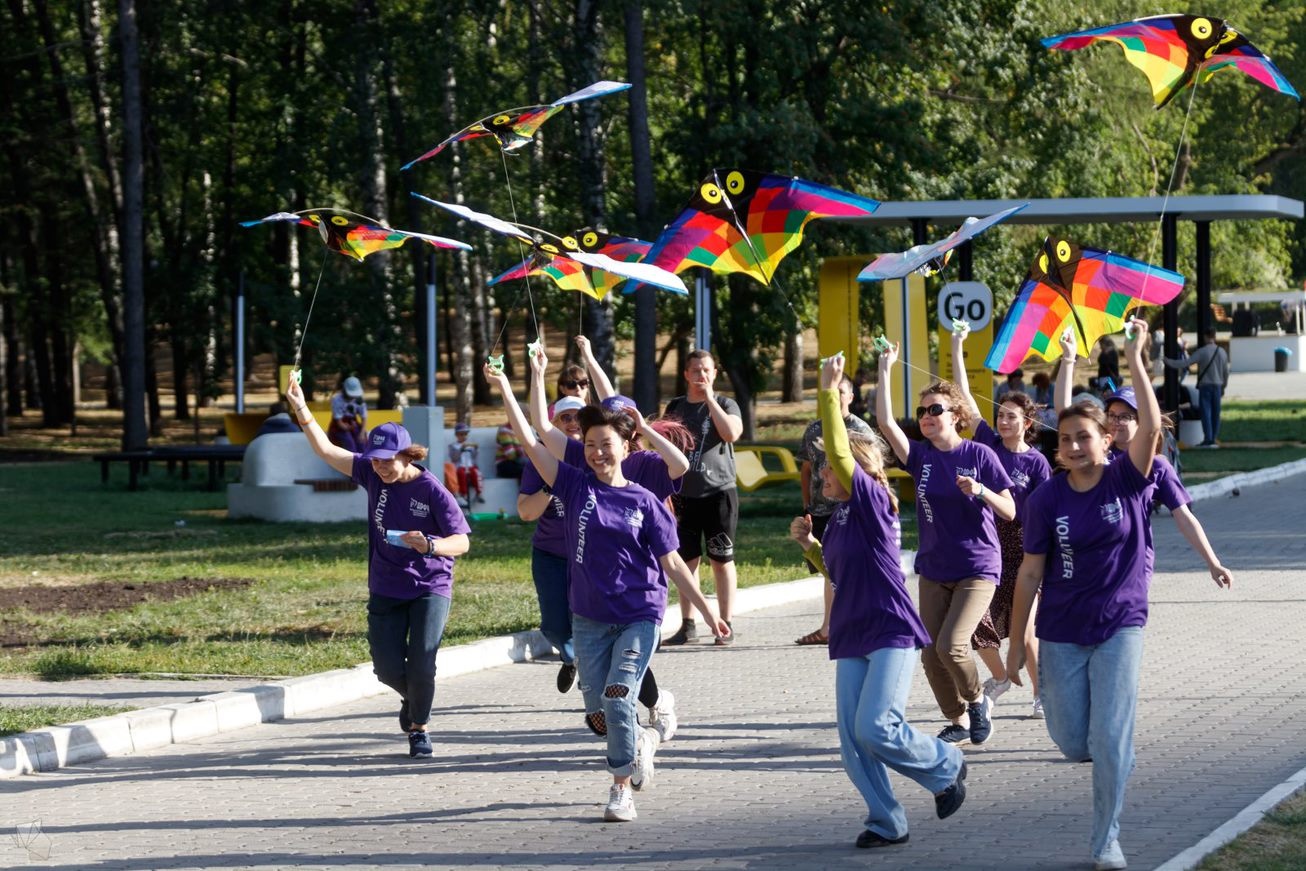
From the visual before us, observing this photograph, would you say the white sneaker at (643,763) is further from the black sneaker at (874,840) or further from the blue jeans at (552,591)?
the blue jeans at (552,591)

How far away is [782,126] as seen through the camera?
99.7 feet

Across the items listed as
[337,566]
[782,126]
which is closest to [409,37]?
[782,126]

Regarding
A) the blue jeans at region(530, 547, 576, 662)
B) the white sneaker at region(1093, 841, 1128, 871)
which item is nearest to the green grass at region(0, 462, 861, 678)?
the blue jeans at region(530, 547, 576, 662)

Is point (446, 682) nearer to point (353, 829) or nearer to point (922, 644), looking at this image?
point (353, 829)

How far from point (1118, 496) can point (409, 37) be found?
27.3m

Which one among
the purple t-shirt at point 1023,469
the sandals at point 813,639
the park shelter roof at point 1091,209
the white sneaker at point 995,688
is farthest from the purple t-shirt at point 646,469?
the park shelter roof at point 1091,209

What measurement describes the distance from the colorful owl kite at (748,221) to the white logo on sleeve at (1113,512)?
534 cm

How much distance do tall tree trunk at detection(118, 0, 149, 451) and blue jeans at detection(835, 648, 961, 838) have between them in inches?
1135

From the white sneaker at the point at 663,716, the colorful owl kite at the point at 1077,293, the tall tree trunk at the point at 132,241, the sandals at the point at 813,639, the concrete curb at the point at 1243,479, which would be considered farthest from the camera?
the tall tree trunk at the point at 132,241

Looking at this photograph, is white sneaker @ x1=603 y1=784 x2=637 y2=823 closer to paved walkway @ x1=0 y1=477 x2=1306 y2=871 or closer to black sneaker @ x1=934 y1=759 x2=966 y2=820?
paved walkway @ x1=0 y1=477 x2=1306 y2=871

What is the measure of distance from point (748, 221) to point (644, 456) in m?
3.59

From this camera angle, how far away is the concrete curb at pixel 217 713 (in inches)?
356

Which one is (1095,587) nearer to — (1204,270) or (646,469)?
(646,469)

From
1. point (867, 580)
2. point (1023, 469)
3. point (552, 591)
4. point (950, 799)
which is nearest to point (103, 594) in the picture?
point (552, 591)
